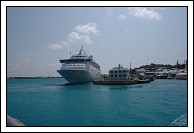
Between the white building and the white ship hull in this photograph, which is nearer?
the white ship hull

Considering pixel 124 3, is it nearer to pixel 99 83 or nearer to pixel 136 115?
pixel 136 115

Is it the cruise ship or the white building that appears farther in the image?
the white building

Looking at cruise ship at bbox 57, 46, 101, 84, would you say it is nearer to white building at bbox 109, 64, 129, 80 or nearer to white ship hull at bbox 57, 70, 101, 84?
white ship hull at bbox 57, 70, 101, 84

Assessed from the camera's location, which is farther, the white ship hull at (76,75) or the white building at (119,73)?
the white building at (119,73)

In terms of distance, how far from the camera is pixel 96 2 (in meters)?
4.77

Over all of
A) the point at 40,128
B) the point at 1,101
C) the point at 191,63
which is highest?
the point at 191,63

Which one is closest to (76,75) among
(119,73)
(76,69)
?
(76,69)

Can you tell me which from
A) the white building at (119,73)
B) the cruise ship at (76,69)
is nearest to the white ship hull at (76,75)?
the cruise ship at (76,69)

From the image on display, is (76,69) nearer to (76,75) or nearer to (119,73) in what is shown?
(76,75)

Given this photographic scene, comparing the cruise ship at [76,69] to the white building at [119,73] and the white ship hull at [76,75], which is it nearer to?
the white ship hull at [76,75]

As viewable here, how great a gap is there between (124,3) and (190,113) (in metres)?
3.23

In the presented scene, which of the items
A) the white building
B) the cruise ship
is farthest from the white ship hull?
the white building

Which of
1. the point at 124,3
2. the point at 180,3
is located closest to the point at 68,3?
the point at 124,3

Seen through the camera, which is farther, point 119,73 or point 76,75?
point 119,73
